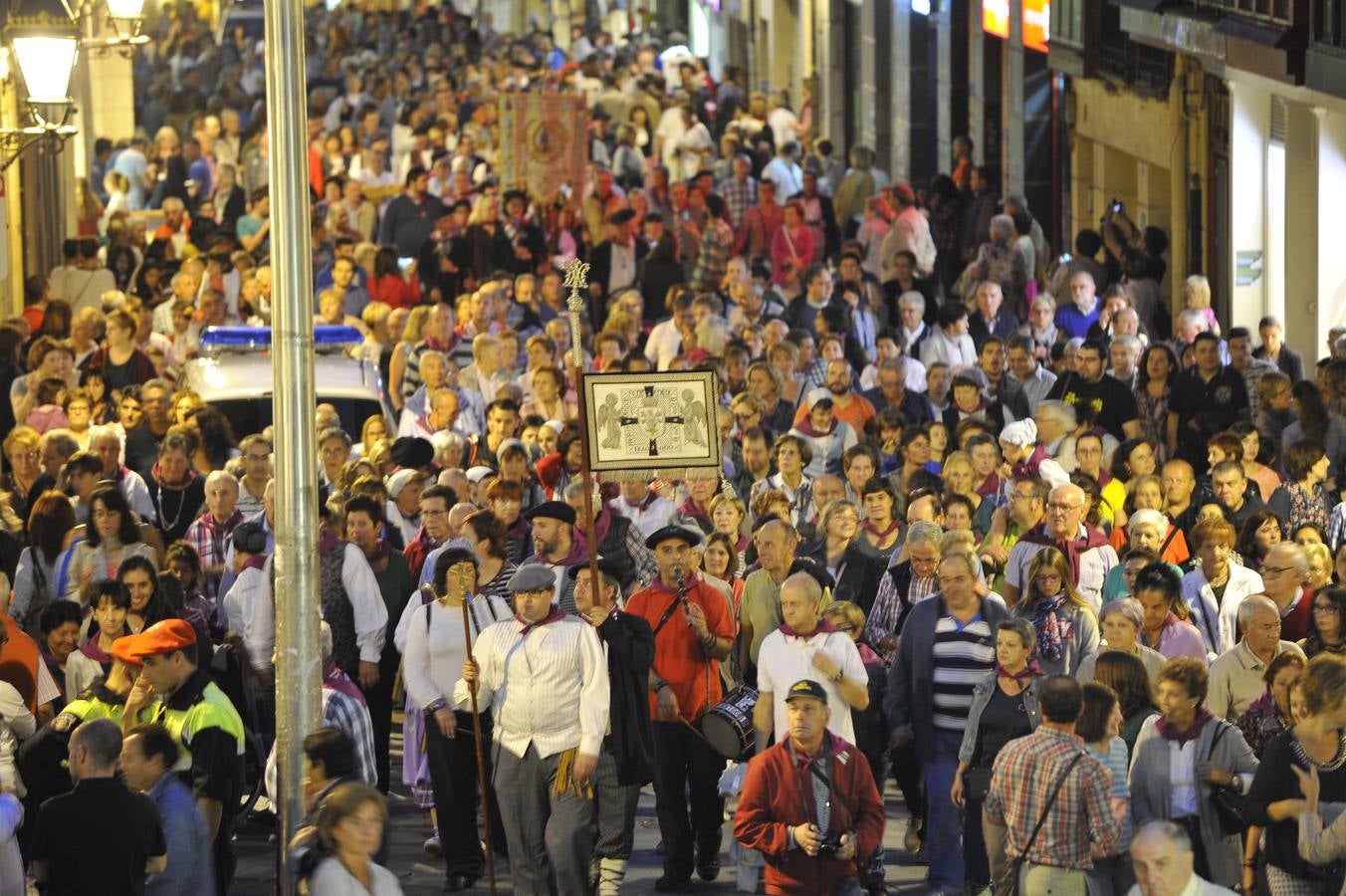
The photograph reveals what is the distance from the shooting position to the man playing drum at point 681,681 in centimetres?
1349

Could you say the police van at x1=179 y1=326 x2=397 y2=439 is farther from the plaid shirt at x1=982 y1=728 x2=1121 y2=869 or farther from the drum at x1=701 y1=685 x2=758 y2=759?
the plaid shirt at x1=982 y1=728 x2=1121 y2=869

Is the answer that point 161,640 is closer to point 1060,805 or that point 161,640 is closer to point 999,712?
point 999,712

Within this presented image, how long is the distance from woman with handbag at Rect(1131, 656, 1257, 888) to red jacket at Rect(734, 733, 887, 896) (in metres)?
1.13

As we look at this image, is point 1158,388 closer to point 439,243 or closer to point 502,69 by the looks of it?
point 439,243

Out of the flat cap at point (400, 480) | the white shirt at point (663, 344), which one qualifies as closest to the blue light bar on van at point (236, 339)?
the white shirt at point (663, 344)

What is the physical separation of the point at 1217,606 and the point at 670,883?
119 inches

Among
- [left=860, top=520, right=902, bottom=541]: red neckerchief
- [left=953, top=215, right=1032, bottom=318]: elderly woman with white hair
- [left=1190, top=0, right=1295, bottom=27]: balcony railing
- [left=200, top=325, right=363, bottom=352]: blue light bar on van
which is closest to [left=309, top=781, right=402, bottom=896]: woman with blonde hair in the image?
[left=860, top=520, right=902, bottom=541]: red neckerchief

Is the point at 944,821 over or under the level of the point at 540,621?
under

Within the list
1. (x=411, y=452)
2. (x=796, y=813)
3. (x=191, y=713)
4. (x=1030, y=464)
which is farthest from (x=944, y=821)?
(x=411, y=452)

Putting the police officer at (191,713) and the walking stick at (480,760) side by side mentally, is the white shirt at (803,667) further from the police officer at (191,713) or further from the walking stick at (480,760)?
the police officer at (191,713)

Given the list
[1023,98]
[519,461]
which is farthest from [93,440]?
[1023,98]

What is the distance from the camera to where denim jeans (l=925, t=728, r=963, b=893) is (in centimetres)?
1289

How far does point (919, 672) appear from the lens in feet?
42.3

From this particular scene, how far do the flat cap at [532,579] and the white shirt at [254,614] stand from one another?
2.20 meters
